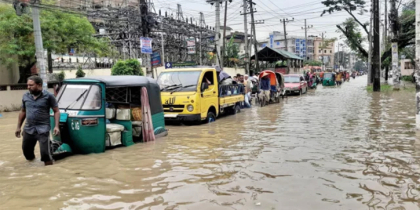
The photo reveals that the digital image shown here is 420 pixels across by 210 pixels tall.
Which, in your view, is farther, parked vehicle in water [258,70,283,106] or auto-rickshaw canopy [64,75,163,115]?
parked vehicle in water [258,70,283,106]

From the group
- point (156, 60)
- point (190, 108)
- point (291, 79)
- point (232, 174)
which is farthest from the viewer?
point (291, 79)

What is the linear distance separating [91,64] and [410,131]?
28.2 m

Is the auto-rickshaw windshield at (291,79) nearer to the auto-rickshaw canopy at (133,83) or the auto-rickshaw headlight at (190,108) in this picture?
the auto-rickshaw headlight at (190,108)

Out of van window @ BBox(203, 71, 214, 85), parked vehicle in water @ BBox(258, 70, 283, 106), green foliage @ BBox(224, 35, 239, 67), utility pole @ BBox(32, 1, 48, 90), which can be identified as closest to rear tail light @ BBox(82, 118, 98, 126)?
van window @ BBox(203, 71, 214, 85)

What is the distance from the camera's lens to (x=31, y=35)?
725 inches

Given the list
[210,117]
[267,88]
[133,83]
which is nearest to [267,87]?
[267,88]

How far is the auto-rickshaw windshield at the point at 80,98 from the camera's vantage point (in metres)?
6.83

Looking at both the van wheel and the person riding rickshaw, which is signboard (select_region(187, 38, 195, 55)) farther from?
the van wheel

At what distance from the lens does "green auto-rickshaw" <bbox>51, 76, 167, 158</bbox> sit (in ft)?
22.0

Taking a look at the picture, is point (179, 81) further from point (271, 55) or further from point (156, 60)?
point (271, 55)

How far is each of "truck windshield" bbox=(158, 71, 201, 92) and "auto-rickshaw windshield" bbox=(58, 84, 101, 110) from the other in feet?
15.0

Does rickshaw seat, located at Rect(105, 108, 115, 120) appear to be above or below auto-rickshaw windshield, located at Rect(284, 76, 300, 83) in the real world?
below

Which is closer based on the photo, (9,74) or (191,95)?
(191,95)

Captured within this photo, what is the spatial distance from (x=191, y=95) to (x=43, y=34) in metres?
11.3
